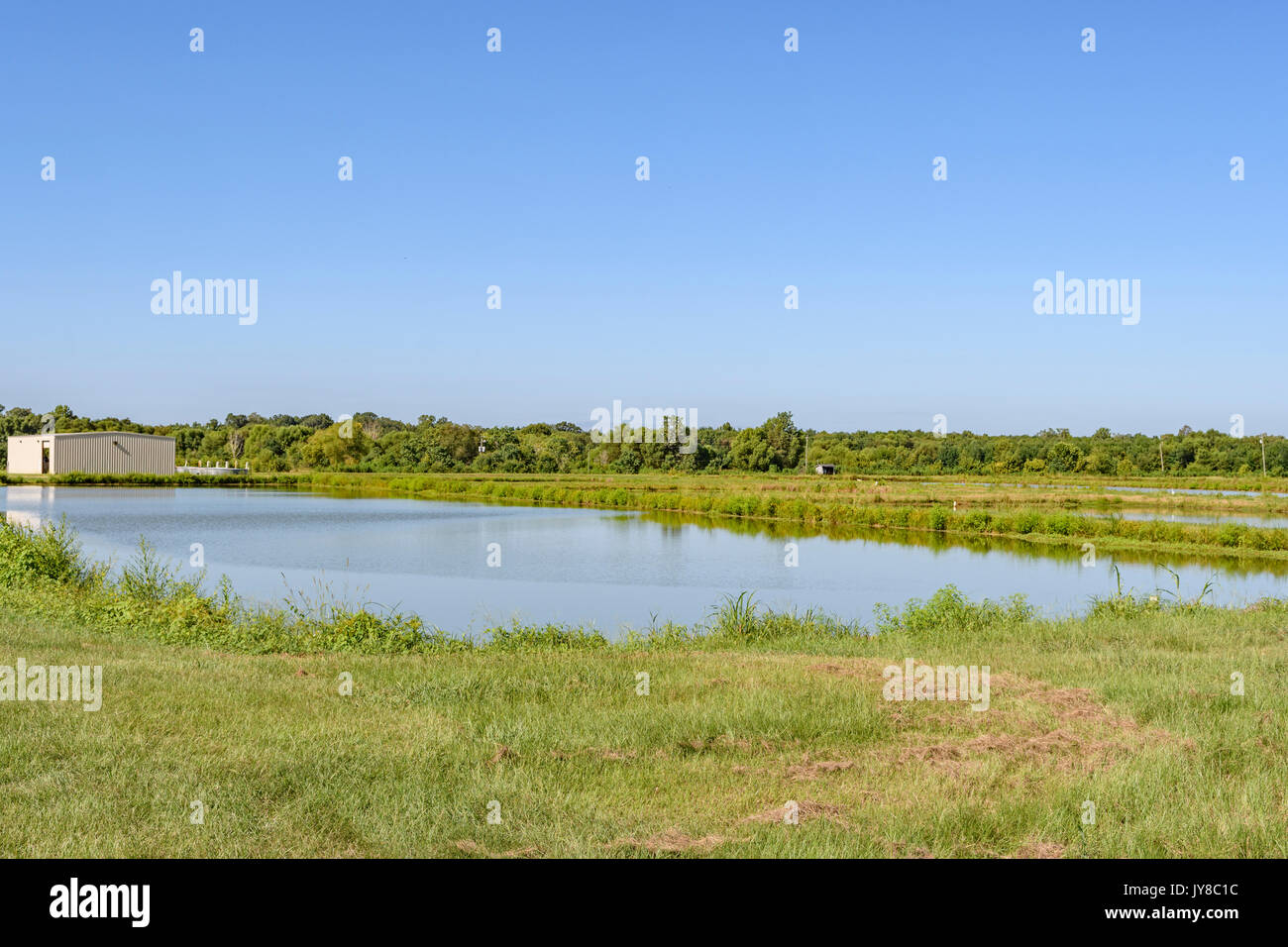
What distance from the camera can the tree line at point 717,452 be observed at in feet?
280

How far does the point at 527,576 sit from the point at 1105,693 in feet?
55.3

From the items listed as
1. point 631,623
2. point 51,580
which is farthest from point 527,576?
point 51,580

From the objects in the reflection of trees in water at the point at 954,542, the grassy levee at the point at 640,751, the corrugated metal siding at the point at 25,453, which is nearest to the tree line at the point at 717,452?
the corrugated metal siding at the point at 25,453

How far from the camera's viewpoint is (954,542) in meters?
34.6

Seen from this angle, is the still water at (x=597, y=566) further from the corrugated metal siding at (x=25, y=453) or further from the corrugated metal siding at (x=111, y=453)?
the corrugated metal siding at (x=25, y=453)

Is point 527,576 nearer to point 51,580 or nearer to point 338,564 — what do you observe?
point 338,564

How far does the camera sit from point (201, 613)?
13336mm

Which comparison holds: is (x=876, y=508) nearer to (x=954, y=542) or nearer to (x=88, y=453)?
(x=954, y=542)

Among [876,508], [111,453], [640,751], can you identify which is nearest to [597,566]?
[640,751]

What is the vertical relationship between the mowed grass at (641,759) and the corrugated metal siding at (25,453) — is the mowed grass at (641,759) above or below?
below

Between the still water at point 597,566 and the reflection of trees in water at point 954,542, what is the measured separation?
0.15m

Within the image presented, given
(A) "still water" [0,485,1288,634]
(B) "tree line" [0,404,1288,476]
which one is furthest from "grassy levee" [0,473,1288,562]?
A: (B) "tree line" [0,404,1288,476]

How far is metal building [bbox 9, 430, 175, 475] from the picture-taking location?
7912cm
